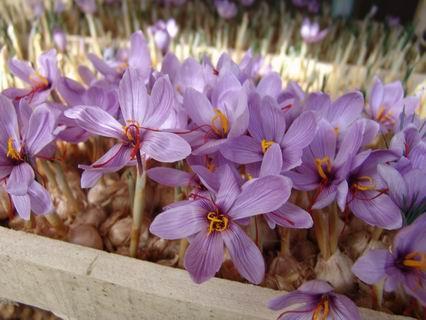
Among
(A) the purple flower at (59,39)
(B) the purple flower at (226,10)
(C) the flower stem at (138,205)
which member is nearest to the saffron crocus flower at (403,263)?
(C) the flower stem at (138,205)

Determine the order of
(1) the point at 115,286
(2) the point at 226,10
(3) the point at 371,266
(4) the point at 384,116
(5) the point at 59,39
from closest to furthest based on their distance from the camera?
(3) the point at 371,266 < (1) the point at 115,286 < (4) the point at 384,116 < (5) the point at 59,39 < (2) the point at 226,10

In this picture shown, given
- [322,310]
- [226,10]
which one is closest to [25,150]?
[322,310]

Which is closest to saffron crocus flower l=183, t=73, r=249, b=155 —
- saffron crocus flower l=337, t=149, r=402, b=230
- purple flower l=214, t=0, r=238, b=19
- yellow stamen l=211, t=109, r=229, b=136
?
yellow stamen l=211, t=109, r=229, b=136

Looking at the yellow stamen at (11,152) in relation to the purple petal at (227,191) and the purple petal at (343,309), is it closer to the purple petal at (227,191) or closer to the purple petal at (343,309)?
the purple petal at (227,191)

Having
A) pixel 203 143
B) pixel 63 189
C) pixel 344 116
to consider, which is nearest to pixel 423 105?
pixel 344 116

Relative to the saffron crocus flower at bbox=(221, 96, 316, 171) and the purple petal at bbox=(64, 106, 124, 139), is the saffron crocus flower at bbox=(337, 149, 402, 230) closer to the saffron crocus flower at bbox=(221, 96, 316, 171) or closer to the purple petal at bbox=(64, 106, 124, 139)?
the saffron crocus flower at bbox=(221, 96, 316, 171)

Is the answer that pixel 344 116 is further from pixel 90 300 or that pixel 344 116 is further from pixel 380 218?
pixel 90 300

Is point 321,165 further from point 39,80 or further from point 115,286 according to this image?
point 39,80
